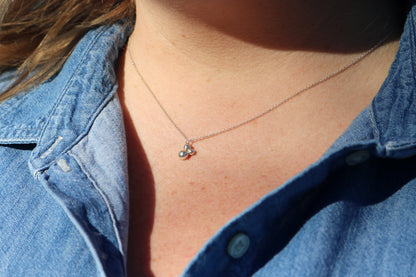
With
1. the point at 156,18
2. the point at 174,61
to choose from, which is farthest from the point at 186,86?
the point at 156,18

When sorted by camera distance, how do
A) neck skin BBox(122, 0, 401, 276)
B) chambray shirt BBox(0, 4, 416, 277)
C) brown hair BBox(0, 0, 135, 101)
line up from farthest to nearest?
brown hair BBox(0, 0, 135, 101), neck skin BBox(122, 0, 401, 276), chambray shirt BBox(0, 4, 416, 277)

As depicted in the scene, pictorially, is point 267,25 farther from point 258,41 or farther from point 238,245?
point 238,245

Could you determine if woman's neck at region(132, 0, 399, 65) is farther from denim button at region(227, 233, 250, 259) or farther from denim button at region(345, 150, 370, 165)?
denim button at region(227, 233, 250, 259)

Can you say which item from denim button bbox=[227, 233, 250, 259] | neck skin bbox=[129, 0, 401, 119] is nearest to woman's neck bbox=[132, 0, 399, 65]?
neck skin bbox=[129, 0, 401, 119]

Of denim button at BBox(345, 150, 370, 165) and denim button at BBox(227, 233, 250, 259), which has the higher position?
denim button at BBox(227, 233, 250, 259)

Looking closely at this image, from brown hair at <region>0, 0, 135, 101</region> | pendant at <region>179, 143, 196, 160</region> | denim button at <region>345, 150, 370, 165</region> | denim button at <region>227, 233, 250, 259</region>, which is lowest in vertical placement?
denim button at <region>345, 150, 370, 165</region>

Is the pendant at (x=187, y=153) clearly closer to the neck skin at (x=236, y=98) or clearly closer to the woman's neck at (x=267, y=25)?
the neck skin at (x=236, y=98)

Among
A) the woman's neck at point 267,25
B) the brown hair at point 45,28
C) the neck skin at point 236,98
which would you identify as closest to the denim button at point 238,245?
the neck skin at point 236,98

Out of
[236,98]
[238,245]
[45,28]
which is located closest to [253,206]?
[238,245]
